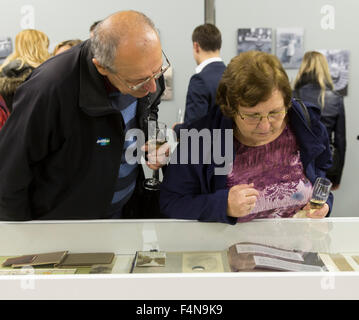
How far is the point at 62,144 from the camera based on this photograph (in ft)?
5.20

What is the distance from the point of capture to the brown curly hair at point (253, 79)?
1.41 m

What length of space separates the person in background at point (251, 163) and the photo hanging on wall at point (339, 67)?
7.65 ft

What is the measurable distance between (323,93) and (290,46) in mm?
520

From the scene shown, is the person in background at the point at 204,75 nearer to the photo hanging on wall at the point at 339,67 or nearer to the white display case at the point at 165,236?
the white display case at the point at 165,236

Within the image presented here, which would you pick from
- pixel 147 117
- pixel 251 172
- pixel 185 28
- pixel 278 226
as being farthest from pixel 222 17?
pixel 278 226

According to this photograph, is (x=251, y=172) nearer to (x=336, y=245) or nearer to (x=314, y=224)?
(x=314, y=224)

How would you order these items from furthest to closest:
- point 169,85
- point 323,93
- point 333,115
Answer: point 333,115, point 323,93, point 169,85

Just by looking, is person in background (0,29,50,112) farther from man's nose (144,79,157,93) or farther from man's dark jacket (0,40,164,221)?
man's nose (144,79,157,93)

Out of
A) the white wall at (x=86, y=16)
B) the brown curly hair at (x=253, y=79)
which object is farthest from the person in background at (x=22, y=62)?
the brown curly hair at (x=253, y=79)

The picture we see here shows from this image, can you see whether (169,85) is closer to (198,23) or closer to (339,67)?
(198,23)

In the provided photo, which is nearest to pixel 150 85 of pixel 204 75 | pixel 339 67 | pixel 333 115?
pixel 204 75

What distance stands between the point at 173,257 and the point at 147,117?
715 mm

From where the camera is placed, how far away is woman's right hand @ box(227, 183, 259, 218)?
1.54 metres

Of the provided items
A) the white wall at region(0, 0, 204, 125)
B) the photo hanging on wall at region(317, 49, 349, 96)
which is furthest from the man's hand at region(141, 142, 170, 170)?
the photo hanging on wall at region(317, 49, 349, 96)
